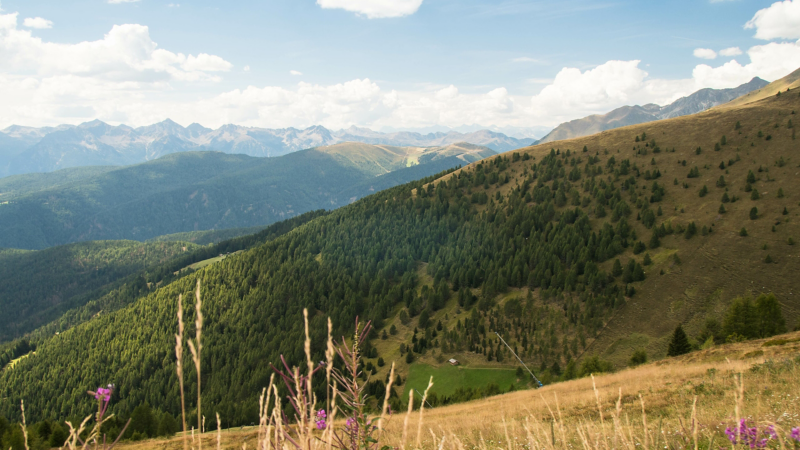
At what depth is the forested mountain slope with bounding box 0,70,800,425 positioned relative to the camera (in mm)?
82812

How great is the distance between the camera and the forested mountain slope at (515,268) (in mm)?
82812

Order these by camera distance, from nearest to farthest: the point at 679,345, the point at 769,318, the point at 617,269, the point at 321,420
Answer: the point at 321,420 → the point at 679,345 → the point at 769,318 → the point at 617,269

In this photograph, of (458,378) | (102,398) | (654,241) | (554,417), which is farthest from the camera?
(654,241)

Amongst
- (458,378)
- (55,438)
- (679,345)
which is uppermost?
(55,438)

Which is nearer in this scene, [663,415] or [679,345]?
[663,415]

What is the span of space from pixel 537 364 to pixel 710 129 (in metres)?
120

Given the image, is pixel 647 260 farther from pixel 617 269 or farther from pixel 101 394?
pixel 101 394

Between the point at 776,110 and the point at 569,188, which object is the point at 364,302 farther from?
the point at 776,110

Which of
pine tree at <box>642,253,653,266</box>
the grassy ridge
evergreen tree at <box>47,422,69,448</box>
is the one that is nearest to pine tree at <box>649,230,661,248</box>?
pine tree at <box>642,253,653,266</box>

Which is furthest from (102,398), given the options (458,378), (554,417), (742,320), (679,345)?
(458,378)

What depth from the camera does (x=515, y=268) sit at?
364ft

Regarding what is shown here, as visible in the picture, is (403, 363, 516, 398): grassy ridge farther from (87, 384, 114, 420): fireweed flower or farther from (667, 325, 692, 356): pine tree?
(87, 384, 114, 420): fireweed flower

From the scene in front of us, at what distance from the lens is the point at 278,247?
188 m

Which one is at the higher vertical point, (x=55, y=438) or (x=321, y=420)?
(x=321, y=420)
